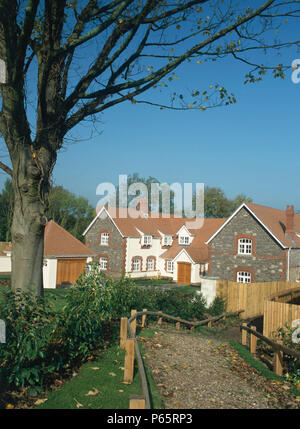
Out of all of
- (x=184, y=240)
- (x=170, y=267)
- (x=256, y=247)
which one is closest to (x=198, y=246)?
(x=184, y=240)

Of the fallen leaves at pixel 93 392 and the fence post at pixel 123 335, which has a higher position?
the fence post at pixel 123 335

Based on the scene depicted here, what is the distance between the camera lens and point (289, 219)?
29.0m

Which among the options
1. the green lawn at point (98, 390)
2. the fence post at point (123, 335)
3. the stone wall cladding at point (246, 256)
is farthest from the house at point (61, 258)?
the green lawn at point (98, 390)

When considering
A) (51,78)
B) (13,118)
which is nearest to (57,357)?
(13,118)

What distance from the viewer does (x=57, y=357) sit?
6.39 m

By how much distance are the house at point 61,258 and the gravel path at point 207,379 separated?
17.4 meters

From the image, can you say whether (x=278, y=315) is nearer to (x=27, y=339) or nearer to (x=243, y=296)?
(x=243, y=296)

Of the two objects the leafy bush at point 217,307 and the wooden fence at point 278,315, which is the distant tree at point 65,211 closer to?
the leafy bush at point 217,307

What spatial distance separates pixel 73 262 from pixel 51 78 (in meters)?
22.1

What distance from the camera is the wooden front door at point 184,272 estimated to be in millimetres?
37175

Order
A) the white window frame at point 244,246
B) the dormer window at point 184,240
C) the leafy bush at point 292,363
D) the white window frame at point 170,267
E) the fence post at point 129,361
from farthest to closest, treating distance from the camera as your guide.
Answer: the white window frame at point 170,267, the dormer window at point 184,240, the white window frame at point 244,246, the leafy bush at point 292,363, the fence post at point 129,361
